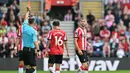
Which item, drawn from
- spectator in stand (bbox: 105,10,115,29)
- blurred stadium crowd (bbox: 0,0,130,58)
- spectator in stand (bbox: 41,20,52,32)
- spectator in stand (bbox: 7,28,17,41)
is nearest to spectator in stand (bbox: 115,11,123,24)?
blurred stadium crowd (bbox: 0,0,130,58)

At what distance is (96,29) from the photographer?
2814 cm

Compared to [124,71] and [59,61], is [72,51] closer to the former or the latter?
[124,71]

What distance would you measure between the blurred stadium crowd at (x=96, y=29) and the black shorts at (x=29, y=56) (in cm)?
844

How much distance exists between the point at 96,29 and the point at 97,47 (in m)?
1.44

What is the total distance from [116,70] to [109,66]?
0.39m

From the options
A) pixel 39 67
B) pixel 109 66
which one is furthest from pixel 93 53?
pixel 39 67

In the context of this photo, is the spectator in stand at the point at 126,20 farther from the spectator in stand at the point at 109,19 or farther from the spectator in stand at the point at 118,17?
the spectator in stand at the point at 109,19

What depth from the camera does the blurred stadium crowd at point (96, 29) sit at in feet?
87.1

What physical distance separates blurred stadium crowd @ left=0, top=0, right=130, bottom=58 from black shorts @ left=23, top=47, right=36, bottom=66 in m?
8.44

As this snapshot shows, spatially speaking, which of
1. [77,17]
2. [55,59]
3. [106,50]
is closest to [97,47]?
[106,50]

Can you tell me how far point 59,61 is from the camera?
18.0m

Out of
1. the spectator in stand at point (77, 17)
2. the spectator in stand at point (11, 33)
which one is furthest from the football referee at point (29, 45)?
the spectator in stand at point (77, 17)

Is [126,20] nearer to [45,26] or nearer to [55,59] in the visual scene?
[45,26]

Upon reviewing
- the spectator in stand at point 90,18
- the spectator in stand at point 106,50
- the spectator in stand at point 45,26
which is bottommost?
the spectator in stand at point 106,50
